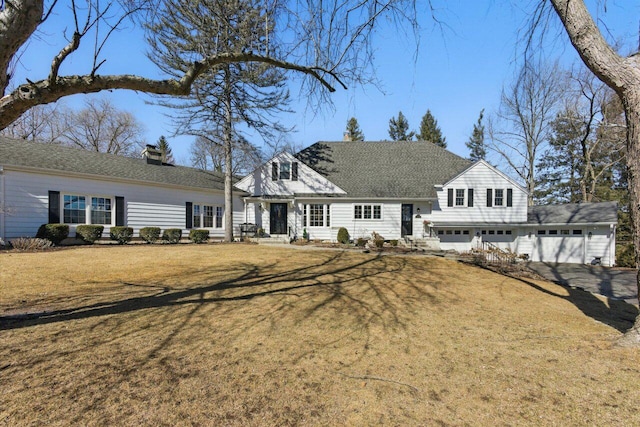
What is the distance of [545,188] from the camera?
33344 mm

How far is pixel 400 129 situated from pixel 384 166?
23446mm

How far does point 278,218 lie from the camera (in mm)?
20625

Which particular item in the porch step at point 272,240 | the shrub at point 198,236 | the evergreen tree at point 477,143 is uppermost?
the evergreen tree at point 477,143

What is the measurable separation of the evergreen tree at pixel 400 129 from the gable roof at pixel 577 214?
934 inches

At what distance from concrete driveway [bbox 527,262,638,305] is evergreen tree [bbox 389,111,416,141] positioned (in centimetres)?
2808

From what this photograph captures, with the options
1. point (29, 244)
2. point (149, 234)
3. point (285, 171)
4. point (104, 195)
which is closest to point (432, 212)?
point (285, 171)

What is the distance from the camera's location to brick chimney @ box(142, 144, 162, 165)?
19844 mm

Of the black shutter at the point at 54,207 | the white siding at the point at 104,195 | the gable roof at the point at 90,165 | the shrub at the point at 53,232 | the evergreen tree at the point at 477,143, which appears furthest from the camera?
the evergreen tree at the point at 477,143

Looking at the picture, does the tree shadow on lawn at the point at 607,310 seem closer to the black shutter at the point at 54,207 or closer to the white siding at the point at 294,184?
the white siding at the point at 294,184

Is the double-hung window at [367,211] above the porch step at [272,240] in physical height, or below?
above

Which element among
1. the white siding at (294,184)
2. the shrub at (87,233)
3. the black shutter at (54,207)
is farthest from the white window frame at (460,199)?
the black shutter at (54,207)

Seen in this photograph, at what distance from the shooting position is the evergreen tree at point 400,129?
42875 millimetres

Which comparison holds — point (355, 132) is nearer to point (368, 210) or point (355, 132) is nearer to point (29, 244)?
point (368, 210)

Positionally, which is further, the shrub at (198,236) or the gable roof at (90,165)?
the shrub at (198,236)
